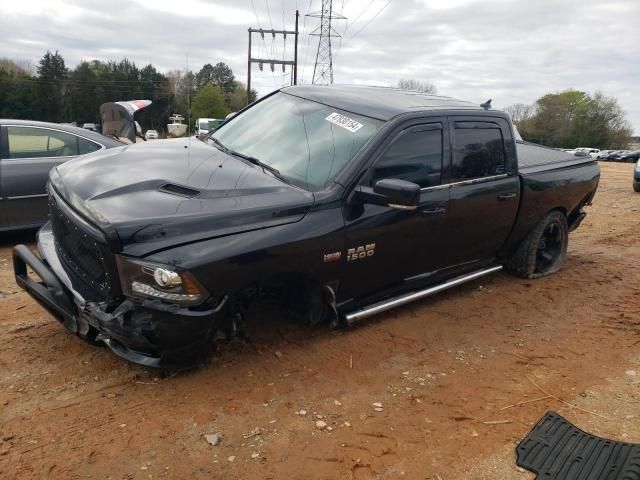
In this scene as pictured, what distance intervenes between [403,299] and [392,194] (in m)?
1.15

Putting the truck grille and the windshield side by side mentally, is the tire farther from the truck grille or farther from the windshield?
the truck grille

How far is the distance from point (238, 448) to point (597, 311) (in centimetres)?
393

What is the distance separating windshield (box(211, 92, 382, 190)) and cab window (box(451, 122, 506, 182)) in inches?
34.6

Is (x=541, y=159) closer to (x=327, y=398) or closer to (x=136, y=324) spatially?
(x=327, y=398)

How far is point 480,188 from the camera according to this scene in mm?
4406

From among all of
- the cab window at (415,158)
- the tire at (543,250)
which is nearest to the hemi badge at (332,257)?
the cab window at (415,158)

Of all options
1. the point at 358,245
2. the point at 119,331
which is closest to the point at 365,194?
the point at 358,245

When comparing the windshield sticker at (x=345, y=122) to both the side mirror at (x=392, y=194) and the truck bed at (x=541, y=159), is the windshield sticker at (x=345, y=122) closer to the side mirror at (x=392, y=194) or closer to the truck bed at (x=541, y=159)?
the side mirror at (x=392, y=194)

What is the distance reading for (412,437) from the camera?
2885 millimetres

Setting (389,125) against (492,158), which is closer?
(389,125)

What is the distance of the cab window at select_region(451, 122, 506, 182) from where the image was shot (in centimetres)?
424

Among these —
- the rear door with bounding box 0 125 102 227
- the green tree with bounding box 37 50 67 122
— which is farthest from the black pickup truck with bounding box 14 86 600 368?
the green tree with bounding box 37 50 67 122

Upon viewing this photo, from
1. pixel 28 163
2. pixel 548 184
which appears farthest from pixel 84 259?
pixel 548 184

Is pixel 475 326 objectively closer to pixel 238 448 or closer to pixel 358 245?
pixel 358 245
